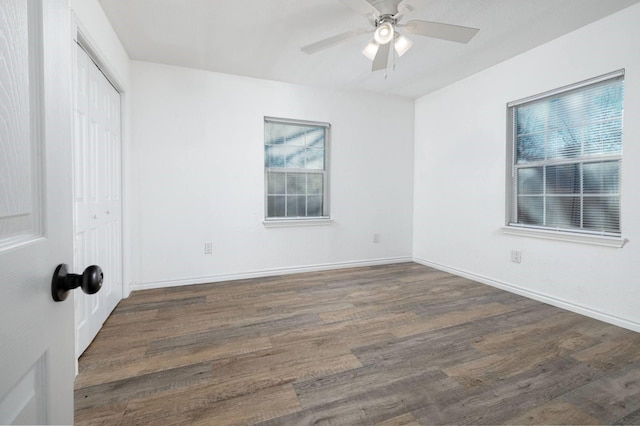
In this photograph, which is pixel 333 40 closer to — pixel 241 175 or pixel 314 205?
pixel 241 175

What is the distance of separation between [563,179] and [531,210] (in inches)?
16.4

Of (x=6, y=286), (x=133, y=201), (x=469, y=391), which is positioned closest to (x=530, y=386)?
(x=469, y=391)

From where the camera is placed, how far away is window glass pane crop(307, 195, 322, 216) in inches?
155

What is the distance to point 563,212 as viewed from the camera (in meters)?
2.76

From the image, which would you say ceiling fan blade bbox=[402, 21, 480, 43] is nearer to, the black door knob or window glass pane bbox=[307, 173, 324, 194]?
window glass pane bbox=[307, 173, 324, 194]

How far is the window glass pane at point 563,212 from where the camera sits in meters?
2.66

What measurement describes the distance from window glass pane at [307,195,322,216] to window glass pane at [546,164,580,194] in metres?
2.56

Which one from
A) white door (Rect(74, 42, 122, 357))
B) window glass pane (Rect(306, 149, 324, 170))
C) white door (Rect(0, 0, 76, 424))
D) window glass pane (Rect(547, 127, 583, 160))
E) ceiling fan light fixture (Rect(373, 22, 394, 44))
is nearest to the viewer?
white door (Rect(0, 0, 76, 424))

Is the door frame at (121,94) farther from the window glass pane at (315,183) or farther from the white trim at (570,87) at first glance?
the white trim at (570,87)

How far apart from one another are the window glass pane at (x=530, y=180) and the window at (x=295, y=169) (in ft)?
7.43

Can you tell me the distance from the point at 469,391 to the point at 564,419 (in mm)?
398

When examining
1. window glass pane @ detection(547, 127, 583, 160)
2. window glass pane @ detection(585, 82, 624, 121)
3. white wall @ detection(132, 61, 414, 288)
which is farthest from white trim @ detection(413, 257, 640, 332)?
window glass pane @ detection(585, 82, 624, 121)

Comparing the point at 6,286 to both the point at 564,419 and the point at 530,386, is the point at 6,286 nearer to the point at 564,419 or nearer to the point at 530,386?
the point at 564,419

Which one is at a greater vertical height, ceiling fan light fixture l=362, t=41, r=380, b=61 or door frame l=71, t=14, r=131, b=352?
ceiling fan light fixture l=362, t=41, r=380, b=61
